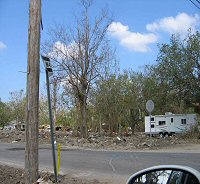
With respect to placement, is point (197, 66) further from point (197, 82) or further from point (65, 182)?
point (65, 182)

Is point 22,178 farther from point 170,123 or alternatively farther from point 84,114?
point 170,123

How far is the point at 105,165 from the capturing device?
1586 cm

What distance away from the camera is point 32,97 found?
10.5 meters

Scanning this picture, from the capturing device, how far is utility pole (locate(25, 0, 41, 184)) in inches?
413

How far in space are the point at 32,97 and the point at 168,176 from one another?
7393 mm

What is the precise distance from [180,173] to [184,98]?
111ft

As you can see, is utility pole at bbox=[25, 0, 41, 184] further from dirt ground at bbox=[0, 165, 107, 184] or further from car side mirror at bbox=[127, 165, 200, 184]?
car side mirror at bbox=[127, 165, 200, 184]

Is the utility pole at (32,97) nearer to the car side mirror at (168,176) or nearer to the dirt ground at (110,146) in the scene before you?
the dirt ground at (110,146)

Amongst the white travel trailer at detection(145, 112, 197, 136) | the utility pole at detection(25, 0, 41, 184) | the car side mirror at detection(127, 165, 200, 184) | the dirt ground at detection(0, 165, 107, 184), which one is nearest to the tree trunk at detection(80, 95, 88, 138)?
the white travel trailer at detection(145, 112, 197, 136)

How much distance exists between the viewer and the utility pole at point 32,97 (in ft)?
34.4

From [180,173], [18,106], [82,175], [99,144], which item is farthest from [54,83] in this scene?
[18,106]

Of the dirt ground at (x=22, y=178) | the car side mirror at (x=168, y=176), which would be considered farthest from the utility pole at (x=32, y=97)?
the car side mirror at (x=168, y=176)

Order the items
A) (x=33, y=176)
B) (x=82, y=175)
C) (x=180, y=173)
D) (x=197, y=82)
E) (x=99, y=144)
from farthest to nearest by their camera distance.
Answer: (x=197, y=82)
(x=99, y=144)
(x=82, y=175)
(x=33, y=176)
(x=180, y=173)

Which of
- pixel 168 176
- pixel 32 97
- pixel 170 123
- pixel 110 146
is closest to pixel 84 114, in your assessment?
pixel 110 146
